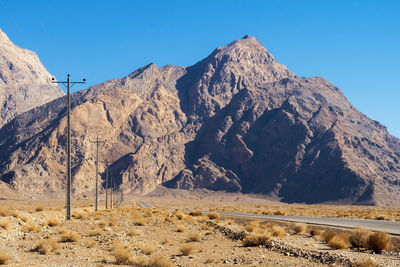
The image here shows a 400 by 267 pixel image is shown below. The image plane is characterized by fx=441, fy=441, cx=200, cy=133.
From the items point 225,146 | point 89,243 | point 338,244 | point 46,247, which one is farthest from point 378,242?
point 225,146

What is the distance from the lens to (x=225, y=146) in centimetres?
16250

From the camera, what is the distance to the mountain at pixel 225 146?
136 metres

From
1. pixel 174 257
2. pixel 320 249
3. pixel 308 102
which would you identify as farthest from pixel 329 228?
pixel 308 102

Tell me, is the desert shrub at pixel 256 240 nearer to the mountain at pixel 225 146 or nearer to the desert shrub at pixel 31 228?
the desert shrub at pixel 31 228

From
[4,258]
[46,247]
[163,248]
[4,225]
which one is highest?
[4,225]

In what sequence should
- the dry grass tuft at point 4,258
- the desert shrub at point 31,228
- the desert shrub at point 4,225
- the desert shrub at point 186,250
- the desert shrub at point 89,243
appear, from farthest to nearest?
the desert shrub at point 31,228, the desert shrub at point 4,225, the desert shrub at point 89,243, the desert shrub at point 186,250, the dry grass tuft at point 4,258

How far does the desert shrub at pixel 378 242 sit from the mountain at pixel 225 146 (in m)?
112

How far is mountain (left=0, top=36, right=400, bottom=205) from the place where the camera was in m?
136

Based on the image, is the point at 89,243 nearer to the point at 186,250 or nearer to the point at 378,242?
the point at 186,250

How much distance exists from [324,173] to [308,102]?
130 ft

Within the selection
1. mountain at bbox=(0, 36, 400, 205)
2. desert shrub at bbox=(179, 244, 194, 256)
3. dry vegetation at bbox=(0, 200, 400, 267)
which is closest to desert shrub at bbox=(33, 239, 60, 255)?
dry vegetation at bbox=(0, 200, 400, 267)

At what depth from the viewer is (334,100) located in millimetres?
176750

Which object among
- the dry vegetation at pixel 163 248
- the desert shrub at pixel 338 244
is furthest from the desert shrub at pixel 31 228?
the desert shrub at pixel 338 244

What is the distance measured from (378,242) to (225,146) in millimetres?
147210
